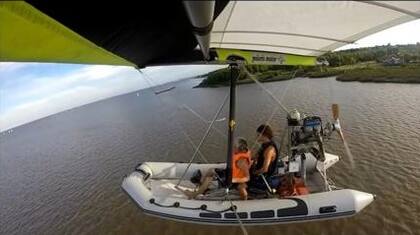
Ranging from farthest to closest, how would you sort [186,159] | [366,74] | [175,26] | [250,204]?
1. [366,74]
2. [186,159]
3. [250,204]
4. [175,26]

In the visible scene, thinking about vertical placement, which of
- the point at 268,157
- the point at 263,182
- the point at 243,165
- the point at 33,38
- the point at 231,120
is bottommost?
the point at 263,182

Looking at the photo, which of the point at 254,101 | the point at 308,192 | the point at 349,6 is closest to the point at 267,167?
the point at 308,192

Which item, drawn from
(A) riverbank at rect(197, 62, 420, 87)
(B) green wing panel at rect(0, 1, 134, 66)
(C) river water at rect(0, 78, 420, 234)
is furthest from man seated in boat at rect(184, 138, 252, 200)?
(A) riverbank at rect(197, 62, 420, 87)

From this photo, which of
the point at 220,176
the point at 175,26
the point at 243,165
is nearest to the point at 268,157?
the point at 243,165

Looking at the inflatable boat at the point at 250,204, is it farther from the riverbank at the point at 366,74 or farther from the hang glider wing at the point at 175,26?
the riverbank at the point at 366,74

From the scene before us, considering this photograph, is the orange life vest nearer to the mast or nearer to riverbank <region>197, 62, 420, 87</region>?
the mast

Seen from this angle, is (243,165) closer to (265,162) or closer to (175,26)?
(265,162)

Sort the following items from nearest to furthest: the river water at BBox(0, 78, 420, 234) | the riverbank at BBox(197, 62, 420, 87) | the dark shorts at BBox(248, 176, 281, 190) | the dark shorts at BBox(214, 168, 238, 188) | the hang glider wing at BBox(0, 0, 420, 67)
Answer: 1. the hang glider wing at BBox(0, 0, 420, 67)
2. the dark shorts at BBox(248, 176, 281, 190)
3. the dark shorts at BBox(214, 168, 238, 188)
4. the river water at BBox(0, 78, 420, 234)
5. the riverbank at BBox(197, 62, 420, 87)
